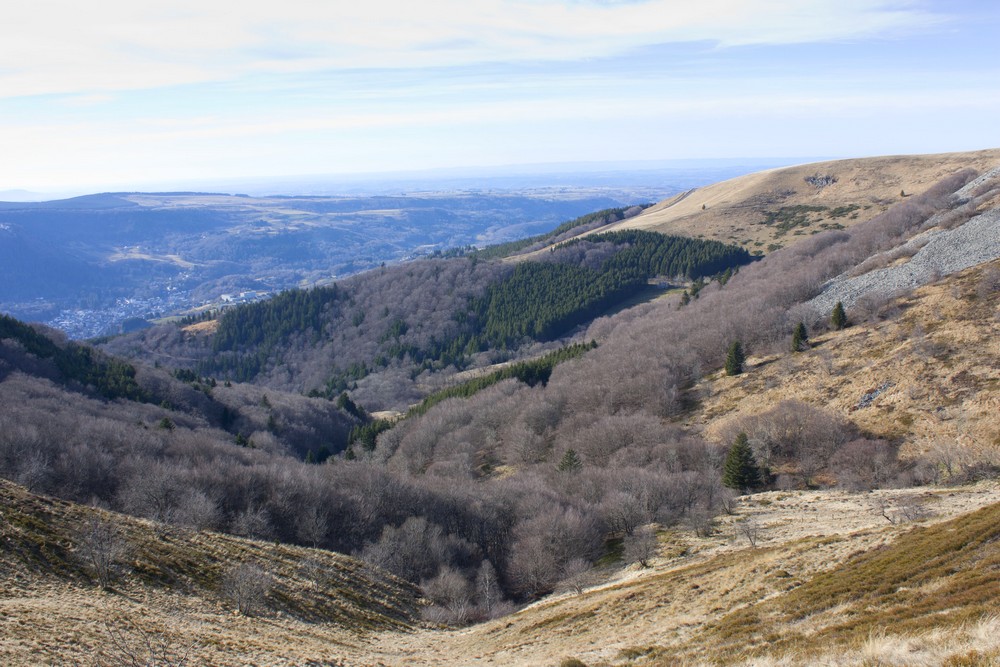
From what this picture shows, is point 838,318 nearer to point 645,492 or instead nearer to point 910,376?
point 910,376

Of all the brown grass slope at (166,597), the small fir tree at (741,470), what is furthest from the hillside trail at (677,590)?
the small fir tree at (741,470)

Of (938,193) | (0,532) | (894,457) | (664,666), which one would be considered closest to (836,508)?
(894,457)

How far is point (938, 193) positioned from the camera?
4626 inches

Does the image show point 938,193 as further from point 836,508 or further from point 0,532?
point 0,532

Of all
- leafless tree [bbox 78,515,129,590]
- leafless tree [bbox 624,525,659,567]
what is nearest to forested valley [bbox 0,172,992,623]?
leafless tree [bbox 624,525,659,567]

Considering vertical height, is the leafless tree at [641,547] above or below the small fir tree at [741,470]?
below

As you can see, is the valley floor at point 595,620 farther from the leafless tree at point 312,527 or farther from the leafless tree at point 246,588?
the leafless tree at point 312,527

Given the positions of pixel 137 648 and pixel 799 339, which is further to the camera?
pixel 799 339

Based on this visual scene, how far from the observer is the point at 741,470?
5228cm

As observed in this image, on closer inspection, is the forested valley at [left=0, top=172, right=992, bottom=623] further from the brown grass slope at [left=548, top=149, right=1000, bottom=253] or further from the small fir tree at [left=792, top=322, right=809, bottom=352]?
the brown grass slope at [left=548, top=149, right=1000, bottom=253]

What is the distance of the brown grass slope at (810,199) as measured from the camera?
150 metres

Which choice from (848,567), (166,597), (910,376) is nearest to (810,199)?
(910,376)

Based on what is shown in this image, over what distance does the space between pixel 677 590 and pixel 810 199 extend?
169m

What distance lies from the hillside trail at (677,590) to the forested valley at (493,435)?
4418mm
